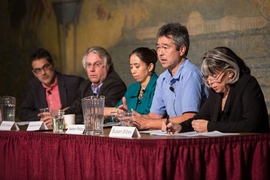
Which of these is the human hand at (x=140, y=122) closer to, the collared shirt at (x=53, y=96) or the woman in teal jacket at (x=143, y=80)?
the woman in teal jacket at (x=143, y=80)

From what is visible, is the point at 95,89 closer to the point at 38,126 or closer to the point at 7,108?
the point at 7,108

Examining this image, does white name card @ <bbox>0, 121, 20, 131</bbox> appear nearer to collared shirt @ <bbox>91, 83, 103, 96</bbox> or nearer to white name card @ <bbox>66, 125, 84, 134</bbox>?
white name card @ <bbox>66, 125, 84, 134</bbox>

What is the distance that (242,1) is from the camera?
221 inches

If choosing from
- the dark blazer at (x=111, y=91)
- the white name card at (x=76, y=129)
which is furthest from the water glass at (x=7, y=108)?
the white name card at (x=76, y=129)

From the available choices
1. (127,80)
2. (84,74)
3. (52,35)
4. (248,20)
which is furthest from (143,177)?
(52,35)

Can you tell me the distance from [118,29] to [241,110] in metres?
3.55

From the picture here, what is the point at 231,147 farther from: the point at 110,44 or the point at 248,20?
the point at 110,44

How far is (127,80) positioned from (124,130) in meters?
3.67

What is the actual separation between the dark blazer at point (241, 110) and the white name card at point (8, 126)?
1331 mm

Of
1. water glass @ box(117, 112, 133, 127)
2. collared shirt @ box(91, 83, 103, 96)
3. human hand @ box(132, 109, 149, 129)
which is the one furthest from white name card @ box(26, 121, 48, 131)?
collared shirt @ box(91, 83, 103, 96)

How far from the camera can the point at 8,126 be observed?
4.49 meters

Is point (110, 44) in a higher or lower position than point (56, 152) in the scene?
higher

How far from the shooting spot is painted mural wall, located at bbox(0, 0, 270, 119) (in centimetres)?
554

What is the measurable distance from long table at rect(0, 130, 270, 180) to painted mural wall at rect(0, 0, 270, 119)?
7.65ft
